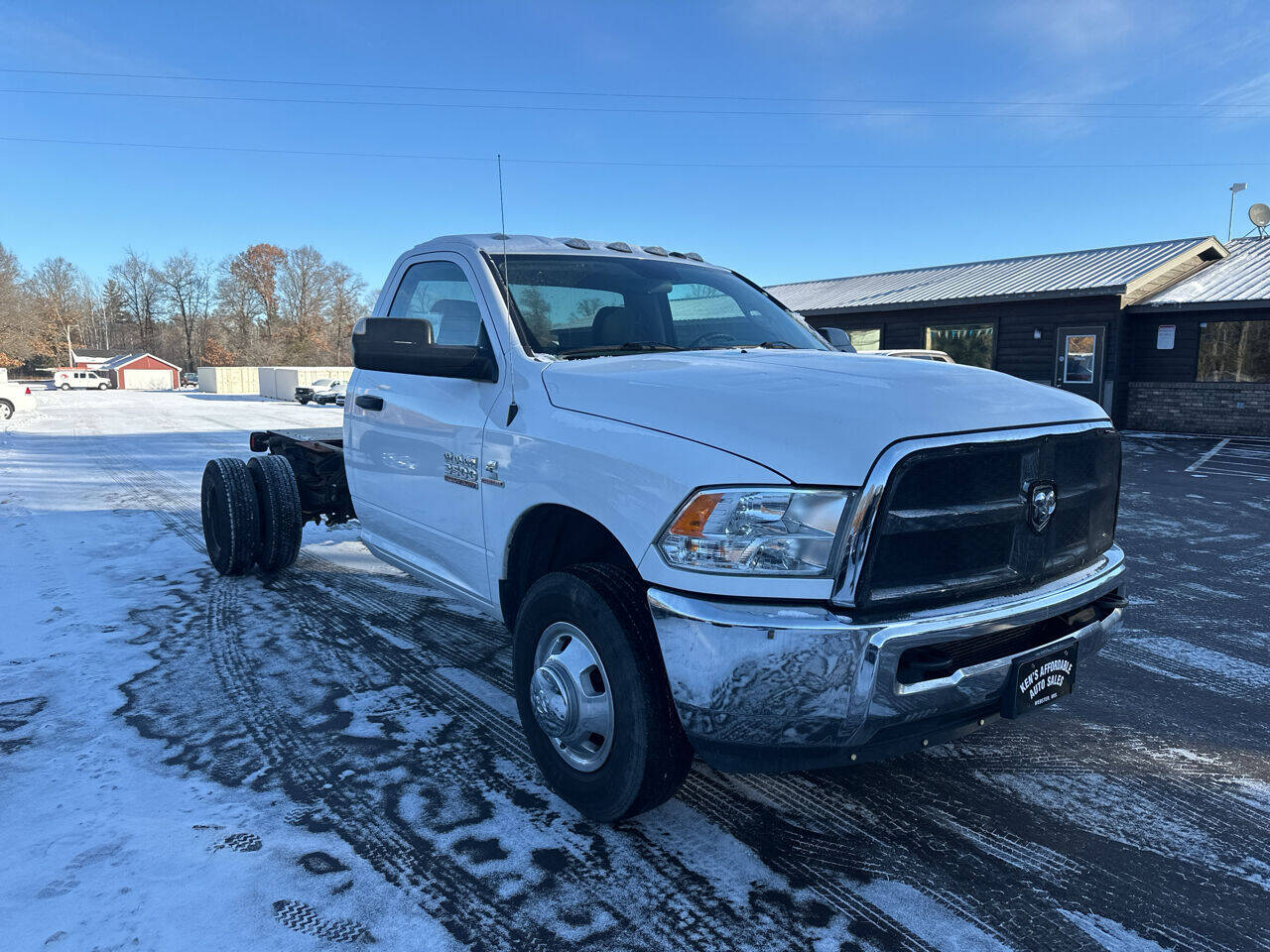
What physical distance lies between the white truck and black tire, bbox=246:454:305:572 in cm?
260

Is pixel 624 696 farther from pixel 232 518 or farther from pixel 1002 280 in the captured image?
pixel 1002 280

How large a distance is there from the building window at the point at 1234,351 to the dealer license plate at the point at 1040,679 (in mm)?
19866

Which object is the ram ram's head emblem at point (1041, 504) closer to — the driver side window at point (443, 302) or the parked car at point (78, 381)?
the driver side window at point (443, 302)

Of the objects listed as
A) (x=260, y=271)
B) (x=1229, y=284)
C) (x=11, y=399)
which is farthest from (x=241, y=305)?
(x=1229, y=284)

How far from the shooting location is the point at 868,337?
2566cm

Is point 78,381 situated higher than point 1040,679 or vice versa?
point 1040,679

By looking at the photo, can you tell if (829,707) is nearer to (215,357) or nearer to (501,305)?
(501,305)

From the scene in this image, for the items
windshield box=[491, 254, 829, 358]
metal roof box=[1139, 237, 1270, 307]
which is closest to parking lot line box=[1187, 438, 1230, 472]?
metal roof box=[1139, 237, 1270, 307]

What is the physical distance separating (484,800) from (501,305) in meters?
1.94

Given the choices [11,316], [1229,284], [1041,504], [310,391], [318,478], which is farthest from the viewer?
[11,316]

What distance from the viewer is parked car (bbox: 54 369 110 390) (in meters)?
73.6

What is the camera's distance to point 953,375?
271 centimetres

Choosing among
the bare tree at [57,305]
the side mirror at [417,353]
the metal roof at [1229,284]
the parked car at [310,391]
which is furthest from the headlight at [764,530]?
the bare tree at [57,305]

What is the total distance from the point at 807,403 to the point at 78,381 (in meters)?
93.5
